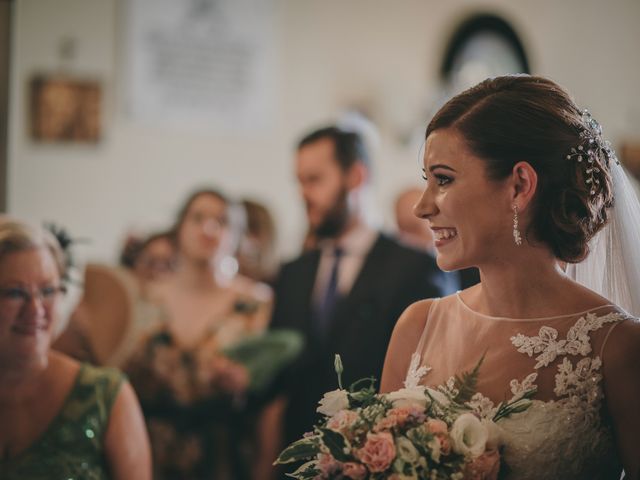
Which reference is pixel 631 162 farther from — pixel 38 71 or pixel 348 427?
pixel 348 427

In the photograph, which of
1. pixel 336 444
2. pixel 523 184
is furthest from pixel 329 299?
pixel 336 444

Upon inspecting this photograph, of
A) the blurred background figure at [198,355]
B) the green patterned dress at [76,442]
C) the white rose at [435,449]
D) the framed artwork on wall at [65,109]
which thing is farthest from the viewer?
the framed artwork on wall at [65,109]

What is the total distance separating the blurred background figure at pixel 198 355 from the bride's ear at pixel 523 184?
1955mm

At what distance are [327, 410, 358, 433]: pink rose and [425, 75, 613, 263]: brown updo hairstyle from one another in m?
0.61

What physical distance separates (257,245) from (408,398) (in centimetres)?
333

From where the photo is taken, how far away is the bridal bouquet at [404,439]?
1734mm

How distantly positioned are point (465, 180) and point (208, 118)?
4.98m

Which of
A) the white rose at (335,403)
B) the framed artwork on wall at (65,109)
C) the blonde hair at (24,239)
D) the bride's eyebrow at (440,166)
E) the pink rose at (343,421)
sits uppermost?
the framed artwork on wall at (65,109)

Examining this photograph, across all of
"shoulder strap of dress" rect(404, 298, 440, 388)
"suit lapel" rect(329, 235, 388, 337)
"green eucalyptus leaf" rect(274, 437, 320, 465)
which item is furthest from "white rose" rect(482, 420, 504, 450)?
"suit lapel" rect(329, 235, 388, 337)

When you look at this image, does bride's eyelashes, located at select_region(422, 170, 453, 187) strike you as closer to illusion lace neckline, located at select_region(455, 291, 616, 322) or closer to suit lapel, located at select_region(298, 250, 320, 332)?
illusion lace neckline, located at select_region(455, 291, 616, 322)

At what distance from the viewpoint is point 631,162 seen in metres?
8.38

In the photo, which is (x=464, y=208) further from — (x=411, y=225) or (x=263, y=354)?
(x=411, y=225)

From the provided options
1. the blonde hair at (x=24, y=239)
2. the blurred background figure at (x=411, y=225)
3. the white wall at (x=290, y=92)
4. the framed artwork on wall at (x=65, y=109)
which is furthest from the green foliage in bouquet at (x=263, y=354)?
the framed artwork on wall at (x=65, y=109)

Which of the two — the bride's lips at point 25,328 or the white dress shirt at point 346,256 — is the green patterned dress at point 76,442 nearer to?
the bride's lips at point 25,328
